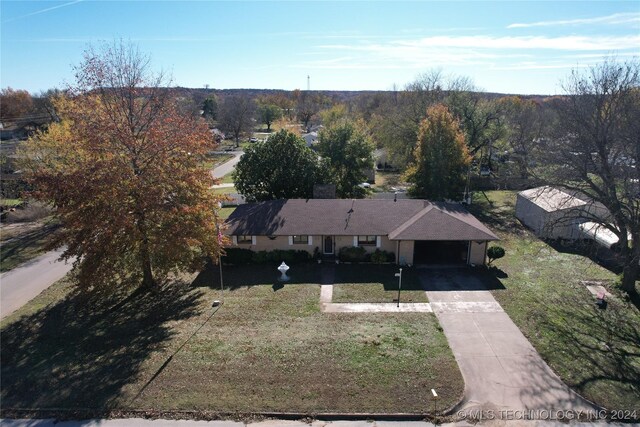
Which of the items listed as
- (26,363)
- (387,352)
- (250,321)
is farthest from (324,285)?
(26,363)

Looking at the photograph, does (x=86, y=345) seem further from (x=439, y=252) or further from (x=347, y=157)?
(x=347, y=157)

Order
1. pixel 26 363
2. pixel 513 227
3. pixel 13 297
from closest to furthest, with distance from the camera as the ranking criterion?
pixel 26 363, pixel 13 297, pixel 513 227

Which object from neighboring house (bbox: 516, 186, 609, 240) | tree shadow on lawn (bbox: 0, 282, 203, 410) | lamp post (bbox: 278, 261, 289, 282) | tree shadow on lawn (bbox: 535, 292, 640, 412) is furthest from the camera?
neighboring house (bbox: 516, 186, 609, 240)

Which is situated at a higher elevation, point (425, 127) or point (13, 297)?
point (425, 127)

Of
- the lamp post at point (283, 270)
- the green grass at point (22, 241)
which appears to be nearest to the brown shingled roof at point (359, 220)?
the lamp post at point (283, 270)

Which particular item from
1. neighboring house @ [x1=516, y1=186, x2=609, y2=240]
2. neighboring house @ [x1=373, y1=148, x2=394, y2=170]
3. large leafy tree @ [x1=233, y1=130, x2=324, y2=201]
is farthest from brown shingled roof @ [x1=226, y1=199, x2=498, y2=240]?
neighboring house @ [x1=373, y1=148, x2=394, y2=170]

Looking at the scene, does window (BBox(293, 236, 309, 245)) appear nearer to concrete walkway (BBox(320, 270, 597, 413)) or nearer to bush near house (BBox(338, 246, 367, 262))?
bush near house (BBox(338, 246, 367, 262))

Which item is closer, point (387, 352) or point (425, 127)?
point (387, 352)

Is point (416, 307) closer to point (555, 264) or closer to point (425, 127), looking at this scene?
point (555, 264)
